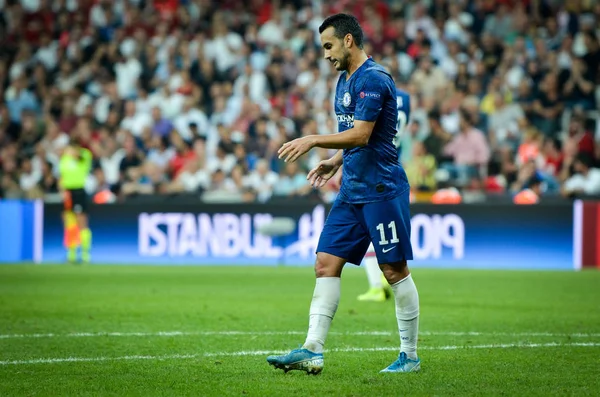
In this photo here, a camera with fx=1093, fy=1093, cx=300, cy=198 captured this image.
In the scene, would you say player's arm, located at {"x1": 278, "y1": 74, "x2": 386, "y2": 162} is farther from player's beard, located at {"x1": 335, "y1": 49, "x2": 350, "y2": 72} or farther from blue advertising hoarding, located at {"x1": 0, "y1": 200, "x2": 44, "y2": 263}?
blue advertising hoarding, located at {"x1": 0, "y1": 200, "x2": 44, "y2": 263}

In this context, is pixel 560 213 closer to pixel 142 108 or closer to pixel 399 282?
pixel 142 108

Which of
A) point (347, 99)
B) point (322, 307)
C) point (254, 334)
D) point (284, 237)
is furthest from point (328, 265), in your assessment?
point (284, 237)

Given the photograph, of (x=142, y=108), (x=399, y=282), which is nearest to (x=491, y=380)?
(x=399, y=282)

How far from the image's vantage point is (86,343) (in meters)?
8.59

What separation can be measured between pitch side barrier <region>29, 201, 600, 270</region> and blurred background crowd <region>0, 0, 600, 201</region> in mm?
499

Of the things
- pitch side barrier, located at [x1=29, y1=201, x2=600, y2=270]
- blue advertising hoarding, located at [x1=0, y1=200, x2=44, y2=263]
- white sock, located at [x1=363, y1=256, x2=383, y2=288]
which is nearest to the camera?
white sock, located at [x1=363, y1=256, x2=383, y2=288]

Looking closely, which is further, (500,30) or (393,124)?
(500,30)

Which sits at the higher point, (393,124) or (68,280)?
(393,124)

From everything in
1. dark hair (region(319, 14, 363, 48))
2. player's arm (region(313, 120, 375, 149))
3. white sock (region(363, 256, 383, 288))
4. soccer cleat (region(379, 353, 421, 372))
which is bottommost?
soccer cleat (region(379, 353, 421, 372))

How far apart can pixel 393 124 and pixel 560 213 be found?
490 inches

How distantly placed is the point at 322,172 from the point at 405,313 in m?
1.09

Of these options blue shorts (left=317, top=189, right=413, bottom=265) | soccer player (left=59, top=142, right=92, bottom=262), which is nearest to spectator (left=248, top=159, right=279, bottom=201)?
soccer player (left=59, top=142, right=92, bottom=262)

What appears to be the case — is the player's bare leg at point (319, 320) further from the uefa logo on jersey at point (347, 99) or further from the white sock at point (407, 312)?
the uefa logo on jersey at point (347, 99)

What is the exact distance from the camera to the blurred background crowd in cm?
2031
